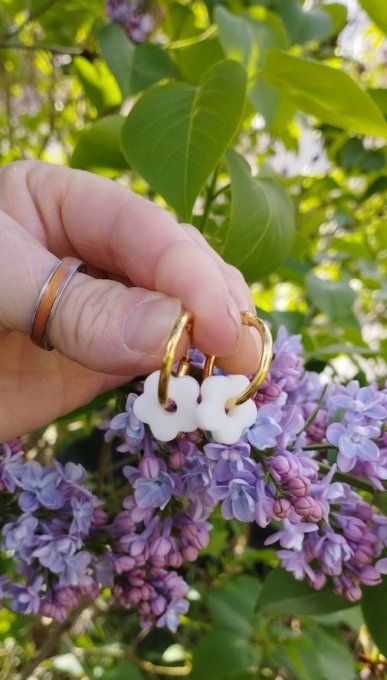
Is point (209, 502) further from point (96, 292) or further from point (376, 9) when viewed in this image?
point (376, 9)

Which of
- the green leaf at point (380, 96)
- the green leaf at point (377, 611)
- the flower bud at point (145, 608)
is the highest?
the green leaf at point (380, 96)

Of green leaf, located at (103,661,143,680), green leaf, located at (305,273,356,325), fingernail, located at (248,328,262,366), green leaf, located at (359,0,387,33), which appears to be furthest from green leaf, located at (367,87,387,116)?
green leaf, located at (103,661,143,680)

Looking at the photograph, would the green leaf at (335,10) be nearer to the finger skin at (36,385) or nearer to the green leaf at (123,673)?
the finger skin at (36,385)

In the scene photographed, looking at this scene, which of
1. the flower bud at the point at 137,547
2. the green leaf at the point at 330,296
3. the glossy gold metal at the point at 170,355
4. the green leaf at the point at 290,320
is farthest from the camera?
the green leaf at the point at 330,296

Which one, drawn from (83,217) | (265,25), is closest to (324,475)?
(83,217)

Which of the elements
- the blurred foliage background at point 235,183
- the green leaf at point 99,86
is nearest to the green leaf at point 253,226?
the blurred foliage background at point 235,183

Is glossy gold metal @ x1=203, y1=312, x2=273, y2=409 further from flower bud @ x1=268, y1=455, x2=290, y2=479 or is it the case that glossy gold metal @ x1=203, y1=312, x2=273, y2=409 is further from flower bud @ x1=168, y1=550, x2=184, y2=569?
flower bud @ x1=168, y1=550, x2=184, y2=569
